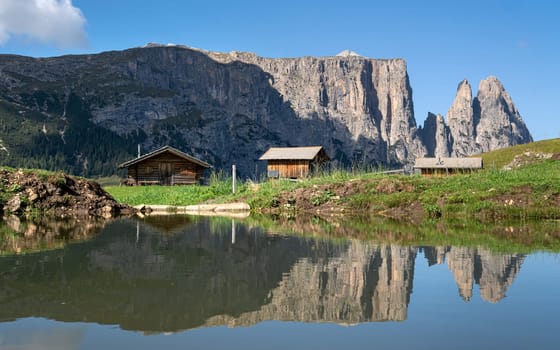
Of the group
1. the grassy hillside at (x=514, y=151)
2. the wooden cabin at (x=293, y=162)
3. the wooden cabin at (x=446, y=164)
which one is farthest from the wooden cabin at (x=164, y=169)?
the grassy hillside at (x=514, y=151)

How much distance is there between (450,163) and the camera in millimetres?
64438

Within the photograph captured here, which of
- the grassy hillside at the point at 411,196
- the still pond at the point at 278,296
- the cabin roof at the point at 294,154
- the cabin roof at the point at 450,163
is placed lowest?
the still pond at the point at 278,296

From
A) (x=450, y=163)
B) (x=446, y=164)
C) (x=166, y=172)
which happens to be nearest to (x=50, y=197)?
(x=166, y=172)

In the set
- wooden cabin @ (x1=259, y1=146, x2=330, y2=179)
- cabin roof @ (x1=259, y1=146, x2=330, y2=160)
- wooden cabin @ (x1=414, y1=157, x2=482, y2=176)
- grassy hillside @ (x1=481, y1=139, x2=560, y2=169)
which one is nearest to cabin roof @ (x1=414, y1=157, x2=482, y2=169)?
wooden cabin @ (x1=414, y1=157, x2=482, y2=176)

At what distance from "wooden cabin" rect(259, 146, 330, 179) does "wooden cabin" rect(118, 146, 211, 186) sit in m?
8.65

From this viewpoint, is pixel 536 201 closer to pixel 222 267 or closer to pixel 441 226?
pixel 441 226

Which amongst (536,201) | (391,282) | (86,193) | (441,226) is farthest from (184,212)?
(391,282)

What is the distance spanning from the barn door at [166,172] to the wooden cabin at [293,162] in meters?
10.5

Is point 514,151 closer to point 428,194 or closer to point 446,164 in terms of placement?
point 446,164

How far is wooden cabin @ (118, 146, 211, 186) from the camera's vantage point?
59375 mm

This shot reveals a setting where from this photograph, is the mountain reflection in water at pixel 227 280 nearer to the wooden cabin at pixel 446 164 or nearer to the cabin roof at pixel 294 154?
the cabin roof at pixel 294 154

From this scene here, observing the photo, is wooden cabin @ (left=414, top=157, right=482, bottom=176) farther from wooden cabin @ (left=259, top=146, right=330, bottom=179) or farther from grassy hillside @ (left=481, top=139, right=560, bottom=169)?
wooden cabin @ (left=259, top=146, right=330, bottom=179)

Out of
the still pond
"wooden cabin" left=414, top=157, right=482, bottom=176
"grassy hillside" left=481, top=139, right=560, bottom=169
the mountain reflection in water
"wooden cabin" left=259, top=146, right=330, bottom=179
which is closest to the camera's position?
the still pond

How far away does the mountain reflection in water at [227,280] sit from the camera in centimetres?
790
